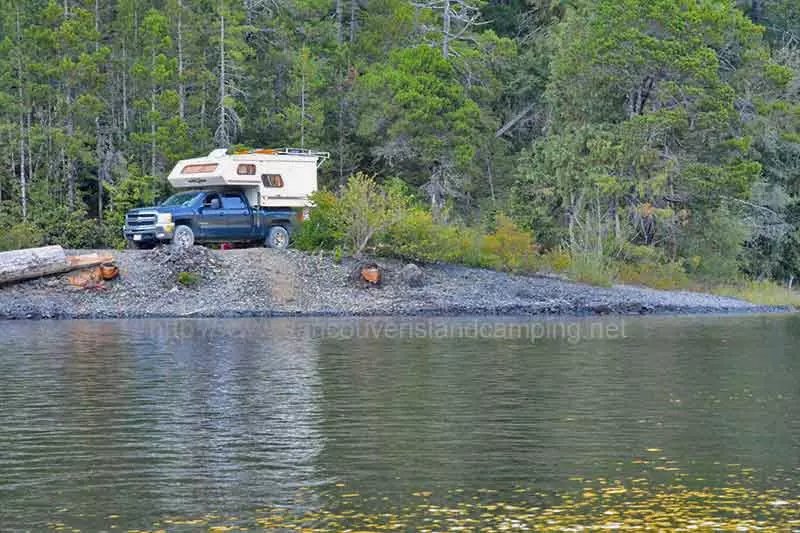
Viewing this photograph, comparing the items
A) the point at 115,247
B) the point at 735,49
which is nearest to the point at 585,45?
the point at 735,49

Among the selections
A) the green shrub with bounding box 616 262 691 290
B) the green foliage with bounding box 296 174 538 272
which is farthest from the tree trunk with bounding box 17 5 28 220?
the green shrub with bounding box 616 262 691 290

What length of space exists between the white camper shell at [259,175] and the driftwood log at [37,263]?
4824 mm

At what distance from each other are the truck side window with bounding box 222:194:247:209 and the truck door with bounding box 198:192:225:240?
0.16 meters

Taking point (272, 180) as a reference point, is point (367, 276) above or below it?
below

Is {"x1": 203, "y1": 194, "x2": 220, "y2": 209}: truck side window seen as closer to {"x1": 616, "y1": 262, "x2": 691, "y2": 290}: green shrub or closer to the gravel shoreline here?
the gravel shoreline

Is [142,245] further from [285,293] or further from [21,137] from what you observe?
[21,137]

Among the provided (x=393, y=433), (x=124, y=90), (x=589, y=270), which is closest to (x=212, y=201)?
(x=589, y=270)

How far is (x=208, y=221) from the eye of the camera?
44.1 meters

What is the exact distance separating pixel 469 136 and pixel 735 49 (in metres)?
11.1

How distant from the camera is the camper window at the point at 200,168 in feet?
146

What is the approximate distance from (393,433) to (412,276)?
24.2 meters

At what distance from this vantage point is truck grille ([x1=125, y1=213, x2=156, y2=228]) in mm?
43125

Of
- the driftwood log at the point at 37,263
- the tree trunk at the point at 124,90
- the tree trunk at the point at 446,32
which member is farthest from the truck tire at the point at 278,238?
the tree trunk at the point at 446,32

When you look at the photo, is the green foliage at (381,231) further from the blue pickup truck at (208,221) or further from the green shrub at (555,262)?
the green shrub at (555,262)
